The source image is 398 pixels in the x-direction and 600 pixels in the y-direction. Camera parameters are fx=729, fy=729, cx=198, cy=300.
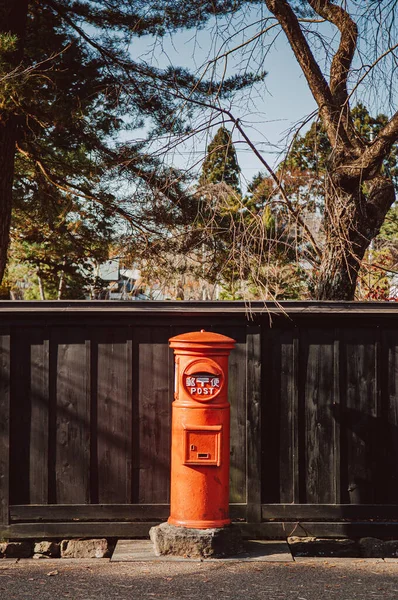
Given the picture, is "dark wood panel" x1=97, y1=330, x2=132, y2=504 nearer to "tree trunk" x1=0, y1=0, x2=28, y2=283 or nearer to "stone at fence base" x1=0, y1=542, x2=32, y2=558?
"stone at fence base" x1=0, y1=542, x2=32, y2=558

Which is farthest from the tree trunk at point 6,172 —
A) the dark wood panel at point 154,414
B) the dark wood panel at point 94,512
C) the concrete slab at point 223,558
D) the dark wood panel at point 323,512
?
the dark wood panel at point 323,512

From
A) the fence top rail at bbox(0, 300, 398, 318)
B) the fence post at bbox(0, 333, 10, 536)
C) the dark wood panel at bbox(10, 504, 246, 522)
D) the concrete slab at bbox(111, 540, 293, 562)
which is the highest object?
the fence top rail at bbox(0, 300, 398, 318)

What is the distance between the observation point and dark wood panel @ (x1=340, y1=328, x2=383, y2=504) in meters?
6.32

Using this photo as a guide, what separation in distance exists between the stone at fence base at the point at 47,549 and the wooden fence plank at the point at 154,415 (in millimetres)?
807

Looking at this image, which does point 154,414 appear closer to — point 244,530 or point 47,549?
point 244,530

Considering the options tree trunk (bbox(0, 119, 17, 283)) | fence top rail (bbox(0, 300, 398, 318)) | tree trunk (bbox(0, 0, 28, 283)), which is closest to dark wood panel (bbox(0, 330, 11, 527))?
fence top rail (bbox(0, 300, 398, 318))

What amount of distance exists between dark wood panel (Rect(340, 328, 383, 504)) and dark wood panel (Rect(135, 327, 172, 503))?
5.06 feet

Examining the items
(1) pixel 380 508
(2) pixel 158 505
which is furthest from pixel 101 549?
(1) pixel 380 508

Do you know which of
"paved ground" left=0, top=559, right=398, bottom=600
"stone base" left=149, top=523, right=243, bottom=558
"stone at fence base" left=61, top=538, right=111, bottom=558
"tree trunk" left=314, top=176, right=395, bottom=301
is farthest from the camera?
"tree trunk" left=314, top=176, right=395, bottom=301

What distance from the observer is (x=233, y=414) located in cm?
633

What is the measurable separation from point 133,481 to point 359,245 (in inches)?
141

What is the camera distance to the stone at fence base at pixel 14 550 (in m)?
6.16

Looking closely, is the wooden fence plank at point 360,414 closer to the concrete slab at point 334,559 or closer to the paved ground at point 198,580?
the concrete slab at point 334,559

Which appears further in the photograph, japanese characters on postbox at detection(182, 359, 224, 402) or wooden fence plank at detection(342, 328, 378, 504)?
wooden fence plank at detection(342, 328, 378, 504)
